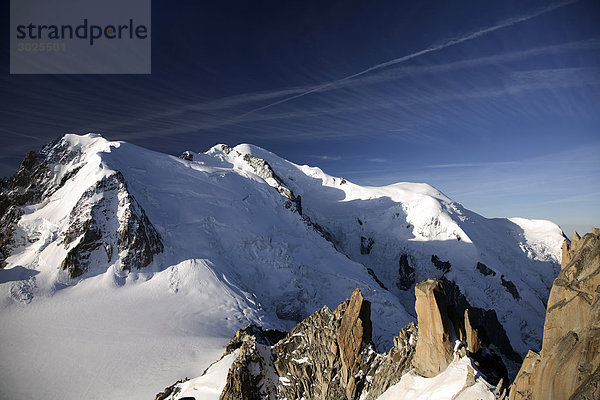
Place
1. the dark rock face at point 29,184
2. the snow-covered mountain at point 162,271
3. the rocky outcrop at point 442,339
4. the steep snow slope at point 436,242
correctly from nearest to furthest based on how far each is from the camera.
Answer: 1. the rocky outcrop at point 442,339
2. the snow-covered mountain at point 162,271
3. the dark rock face at point 29,184
4. the steep snow slope at point 436,242

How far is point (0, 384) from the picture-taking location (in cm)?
3150

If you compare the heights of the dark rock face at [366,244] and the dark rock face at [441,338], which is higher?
the dark rock face at [441,338]

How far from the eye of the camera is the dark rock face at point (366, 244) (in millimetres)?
108625

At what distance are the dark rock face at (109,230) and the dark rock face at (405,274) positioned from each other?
7711 cm

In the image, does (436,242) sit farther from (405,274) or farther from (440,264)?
(405,274)

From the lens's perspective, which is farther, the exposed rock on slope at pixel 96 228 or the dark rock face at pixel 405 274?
the dark rock face at pixel 405 274

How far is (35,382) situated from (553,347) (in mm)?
47033

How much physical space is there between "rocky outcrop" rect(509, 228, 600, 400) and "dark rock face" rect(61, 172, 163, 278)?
186ft

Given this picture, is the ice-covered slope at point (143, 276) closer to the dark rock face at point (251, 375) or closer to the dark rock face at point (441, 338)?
the dark rock face at point (251, 375)

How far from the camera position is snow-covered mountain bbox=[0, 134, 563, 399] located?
36875 mm

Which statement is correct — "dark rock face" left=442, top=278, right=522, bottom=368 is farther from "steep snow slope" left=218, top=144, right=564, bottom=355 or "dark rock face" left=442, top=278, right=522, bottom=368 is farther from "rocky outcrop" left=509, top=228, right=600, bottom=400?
"rocky outcrop" left=509, top=228, right=600, bottom=400

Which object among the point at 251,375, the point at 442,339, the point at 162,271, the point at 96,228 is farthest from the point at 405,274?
the point at 96,228

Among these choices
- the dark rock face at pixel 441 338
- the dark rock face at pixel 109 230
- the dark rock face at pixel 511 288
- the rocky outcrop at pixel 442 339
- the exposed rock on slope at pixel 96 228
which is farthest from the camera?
the dark rock face at pixel 511 288

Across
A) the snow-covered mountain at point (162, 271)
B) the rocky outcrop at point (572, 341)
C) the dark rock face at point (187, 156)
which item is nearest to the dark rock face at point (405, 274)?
the snow-covered mountain at point (162, 271)
